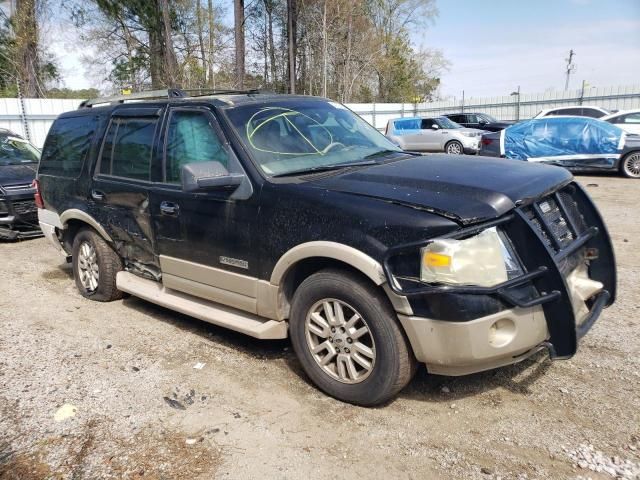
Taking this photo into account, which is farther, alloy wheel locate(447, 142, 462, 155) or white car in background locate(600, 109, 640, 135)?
→ alloy wheel locate(447, 142, 462, 155)

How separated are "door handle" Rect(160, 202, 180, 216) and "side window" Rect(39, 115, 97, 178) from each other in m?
1.52

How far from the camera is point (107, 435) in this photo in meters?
3.06

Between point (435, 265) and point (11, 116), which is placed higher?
point (11, 116)

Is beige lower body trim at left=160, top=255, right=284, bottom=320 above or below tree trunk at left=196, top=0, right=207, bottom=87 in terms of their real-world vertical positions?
below

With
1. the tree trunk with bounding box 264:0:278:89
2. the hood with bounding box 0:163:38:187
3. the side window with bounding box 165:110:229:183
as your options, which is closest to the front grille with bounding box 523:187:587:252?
the side window with bounding box 165:110:229:183

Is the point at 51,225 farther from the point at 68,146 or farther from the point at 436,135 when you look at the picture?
the point at 436,135

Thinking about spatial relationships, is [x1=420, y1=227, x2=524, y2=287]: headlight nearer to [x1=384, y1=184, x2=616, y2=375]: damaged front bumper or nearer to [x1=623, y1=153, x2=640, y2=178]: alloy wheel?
[x1=384, y1=184, x2=616, y2=375]: damaged front bumper

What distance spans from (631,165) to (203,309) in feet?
41.4

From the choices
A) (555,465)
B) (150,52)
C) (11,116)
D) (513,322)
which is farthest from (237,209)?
(150,52)

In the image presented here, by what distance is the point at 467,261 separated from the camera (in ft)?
9.02

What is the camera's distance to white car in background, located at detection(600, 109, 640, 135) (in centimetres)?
1513

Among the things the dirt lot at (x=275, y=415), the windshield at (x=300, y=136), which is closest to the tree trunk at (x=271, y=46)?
the windshield at (x=300, y=136)

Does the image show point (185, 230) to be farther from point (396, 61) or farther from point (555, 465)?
point (396, 61)

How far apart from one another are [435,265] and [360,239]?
46 centimetres
